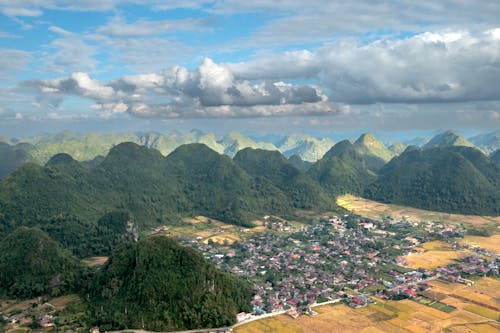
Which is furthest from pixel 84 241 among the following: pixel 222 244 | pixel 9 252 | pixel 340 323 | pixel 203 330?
pixel 340 323

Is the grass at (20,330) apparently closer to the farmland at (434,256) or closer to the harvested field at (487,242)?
the farmland at (434,256)

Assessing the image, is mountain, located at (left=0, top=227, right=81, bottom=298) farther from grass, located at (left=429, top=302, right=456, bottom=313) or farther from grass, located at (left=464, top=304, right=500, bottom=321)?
grass, located at (left=464, top=304, right=500, bottom=321)

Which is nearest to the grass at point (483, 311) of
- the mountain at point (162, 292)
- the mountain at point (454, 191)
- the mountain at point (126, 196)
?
the mountain at point (162, 292)

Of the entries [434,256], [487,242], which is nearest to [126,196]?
[434,256]

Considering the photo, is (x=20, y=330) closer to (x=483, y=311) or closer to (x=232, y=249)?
(x=232, y=249)

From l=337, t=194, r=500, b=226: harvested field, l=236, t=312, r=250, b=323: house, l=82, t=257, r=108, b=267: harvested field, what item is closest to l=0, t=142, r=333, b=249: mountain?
l=82, t=257, r=108, b=267: harvested field
